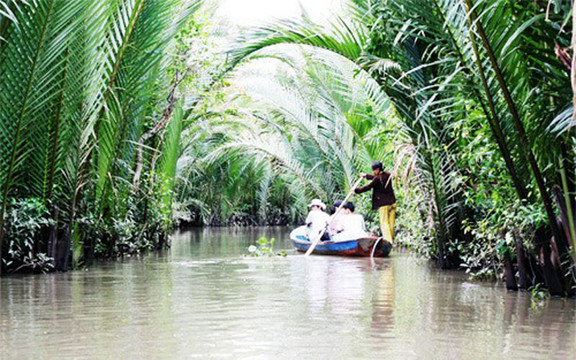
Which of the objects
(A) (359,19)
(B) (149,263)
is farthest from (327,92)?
(A) (359,19)

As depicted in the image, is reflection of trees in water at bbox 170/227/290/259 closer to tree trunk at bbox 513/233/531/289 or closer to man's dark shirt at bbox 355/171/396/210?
man's dark shirt at bbox 355/171/396/210

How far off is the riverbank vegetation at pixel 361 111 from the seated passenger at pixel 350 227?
1.17 meters

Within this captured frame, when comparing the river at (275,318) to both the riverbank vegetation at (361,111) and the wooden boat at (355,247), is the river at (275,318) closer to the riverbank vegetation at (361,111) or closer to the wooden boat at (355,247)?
the riverbank vegetation at (361,111)

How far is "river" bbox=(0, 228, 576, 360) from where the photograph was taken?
4402 mm

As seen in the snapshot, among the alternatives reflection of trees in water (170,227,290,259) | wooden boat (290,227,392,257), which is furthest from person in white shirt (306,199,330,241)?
reflection of trees in water (170,227,290,259)

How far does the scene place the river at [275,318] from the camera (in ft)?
14.4

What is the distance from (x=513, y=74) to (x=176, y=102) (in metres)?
9.09

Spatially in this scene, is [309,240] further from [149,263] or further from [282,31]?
[282,31]

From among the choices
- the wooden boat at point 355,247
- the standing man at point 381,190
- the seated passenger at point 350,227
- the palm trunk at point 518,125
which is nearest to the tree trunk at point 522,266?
the palm trunk at point 518,125

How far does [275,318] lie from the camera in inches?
223

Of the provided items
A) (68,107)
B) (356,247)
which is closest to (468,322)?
(68,107)

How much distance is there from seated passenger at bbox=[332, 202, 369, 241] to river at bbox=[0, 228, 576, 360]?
15.0ft

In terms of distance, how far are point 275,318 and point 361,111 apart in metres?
10.9

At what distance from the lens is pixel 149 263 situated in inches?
474
